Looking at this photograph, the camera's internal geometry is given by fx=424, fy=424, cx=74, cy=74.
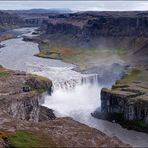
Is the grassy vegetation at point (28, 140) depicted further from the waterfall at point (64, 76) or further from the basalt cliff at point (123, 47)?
the waterfall at point (64, 76)

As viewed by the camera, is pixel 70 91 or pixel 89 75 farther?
pixel 89 75

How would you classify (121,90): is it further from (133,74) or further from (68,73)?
(68,73)

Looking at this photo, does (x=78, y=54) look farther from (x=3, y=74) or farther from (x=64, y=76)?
(x=3, y=74)

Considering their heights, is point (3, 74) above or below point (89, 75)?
above

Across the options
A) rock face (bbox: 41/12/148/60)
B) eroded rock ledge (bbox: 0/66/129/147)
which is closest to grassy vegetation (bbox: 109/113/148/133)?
eroded rock ledge (bbox: 0/66/129/147)

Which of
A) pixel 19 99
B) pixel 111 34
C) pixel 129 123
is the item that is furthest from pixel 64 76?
pixel 111 34

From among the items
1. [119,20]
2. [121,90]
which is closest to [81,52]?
[119,20]

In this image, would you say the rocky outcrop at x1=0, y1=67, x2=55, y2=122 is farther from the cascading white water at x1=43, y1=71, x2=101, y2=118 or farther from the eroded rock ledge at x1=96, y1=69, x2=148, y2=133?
the eroded rock ledge at x1=96, y1=69, x2=148, y2=133
